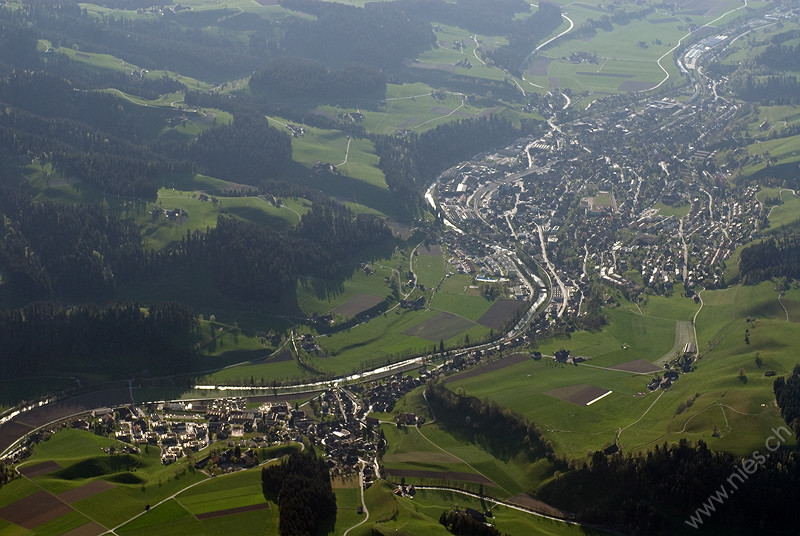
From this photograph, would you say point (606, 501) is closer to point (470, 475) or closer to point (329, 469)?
point (470, 475)

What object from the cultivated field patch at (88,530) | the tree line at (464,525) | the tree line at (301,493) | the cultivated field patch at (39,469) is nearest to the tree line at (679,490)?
the tree line at (464,525)

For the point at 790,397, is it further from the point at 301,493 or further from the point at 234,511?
the point at 234,511

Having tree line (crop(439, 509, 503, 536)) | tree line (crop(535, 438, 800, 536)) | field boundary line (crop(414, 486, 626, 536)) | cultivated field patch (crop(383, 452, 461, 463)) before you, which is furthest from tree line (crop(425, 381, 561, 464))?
tree line (crop(439, 509, 503, 536))

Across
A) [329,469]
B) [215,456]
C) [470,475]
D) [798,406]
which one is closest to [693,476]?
[798,406]

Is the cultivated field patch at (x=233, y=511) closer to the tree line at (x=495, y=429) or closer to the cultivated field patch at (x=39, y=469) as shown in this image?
the cultivated field patch at (x=39, y=469)

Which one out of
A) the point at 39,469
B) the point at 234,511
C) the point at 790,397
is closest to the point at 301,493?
the point at 234,511

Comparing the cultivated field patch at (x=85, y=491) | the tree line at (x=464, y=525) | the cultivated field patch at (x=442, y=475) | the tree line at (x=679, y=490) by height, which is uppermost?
the tree line at (x=679, y=490)
